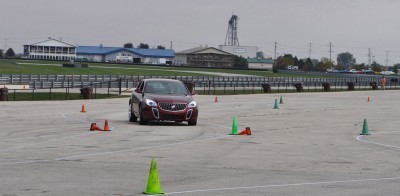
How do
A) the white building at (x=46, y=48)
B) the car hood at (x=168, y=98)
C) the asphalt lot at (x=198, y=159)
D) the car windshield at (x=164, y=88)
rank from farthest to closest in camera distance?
the white building at (x=46, y=48), the car windshield at (x=164, y=88), the car hood at (x=168, y=98), the asphalt lot at (x=198, y=159)

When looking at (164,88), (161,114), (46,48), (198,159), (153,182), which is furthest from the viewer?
(46,48)

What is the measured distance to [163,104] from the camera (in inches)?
990

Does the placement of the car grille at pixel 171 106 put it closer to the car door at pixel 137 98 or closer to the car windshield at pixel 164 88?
the car door at pixel 137 98

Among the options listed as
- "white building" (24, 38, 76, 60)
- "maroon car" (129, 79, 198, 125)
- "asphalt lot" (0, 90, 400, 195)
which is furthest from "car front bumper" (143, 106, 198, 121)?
"white building" (24, 38, 76, 60)

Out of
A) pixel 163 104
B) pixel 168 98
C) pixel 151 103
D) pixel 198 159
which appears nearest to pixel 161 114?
pixel 163 104

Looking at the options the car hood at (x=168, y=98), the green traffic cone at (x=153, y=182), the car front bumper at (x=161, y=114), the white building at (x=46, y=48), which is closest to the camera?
the green traffic cone at (x=153, y=182)

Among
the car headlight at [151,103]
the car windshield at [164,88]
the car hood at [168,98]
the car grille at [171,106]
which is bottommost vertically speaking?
the car grille at [171,106]

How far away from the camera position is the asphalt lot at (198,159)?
37.5 feet

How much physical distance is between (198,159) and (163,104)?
31.8ft

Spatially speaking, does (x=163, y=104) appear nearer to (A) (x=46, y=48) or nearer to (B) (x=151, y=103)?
(B) (x=151, y=103)

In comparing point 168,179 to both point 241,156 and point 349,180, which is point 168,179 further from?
point 241,156

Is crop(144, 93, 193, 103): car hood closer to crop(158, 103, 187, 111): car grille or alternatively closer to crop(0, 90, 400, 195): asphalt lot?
crop(158, 103, 187, 111): car grille

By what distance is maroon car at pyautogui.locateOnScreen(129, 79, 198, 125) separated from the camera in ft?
82.5

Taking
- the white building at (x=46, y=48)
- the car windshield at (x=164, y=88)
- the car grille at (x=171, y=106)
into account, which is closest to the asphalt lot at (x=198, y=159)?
the car grille at (x=171, y=106)
